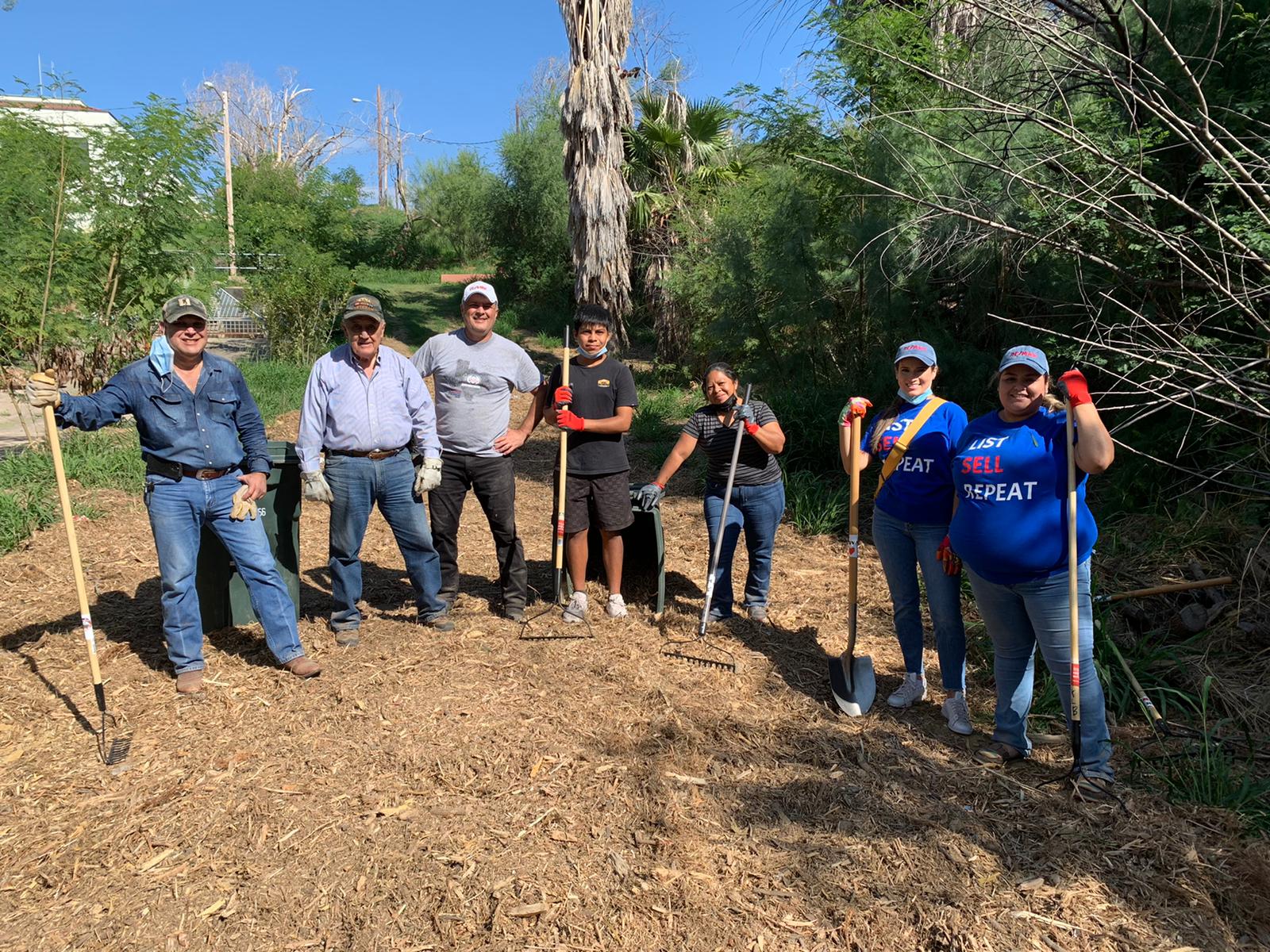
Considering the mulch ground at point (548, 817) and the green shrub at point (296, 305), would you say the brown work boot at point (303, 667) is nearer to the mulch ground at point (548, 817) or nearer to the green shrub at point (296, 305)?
the mulch ground at point (548, 817)

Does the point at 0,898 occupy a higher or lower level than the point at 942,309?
lower

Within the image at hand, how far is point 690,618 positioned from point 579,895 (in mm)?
2656

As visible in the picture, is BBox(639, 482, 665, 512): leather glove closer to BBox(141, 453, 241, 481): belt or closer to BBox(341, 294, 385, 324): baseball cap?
BBox(341, 294, 385, 324): baseball cap

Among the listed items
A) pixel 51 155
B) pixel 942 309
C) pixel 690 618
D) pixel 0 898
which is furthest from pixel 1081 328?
pixel 51 155

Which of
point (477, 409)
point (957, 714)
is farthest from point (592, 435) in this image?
point (957, 714)

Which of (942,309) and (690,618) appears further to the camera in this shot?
(942,309)

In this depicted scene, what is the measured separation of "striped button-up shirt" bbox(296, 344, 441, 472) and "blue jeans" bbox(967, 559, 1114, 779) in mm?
3128

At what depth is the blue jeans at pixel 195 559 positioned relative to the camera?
14.3 ft

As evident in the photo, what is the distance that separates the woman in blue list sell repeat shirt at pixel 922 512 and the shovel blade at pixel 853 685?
30 centimetres

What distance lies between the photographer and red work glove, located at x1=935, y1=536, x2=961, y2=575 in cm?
399

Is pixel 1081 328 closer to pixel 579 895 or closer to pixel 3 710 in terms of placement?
pixel 579 895

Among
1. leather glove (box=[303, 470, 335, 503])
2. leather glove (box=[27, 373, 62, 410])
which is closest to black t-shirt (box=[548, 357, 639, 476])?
leather glove (box=[303, 470, 335, 503])

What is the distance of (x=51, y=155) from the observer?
8562 mm

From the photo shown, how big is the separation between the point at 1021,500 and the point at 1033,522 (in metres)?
0.10
